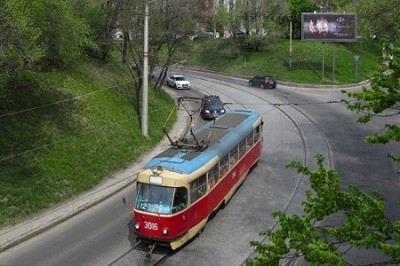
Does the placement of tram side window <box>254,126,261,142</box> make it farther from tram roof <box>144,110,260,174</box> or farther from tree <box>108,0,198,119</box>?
tree <box>108,0,198,119</box>

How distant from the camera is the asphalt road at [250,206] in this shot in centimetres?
1428

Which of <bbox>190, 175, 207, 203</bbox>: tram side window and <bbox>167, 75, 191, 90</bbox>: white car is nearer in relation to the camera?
<bbox>190, 175, 207, 203</bbox>: tram side window

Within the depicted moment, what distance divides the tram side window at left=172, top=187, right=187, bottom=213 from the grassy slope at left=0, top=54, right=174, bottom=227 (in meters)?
6.55

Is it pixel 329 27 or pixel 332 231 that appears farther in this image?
pixel 329 27

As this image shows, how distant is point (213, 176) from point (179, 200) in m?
2.34

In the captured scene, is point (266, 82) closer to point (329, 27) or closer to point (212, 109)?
point (329, 27)

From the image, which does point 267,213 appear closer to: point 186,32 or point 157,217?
point 157,217

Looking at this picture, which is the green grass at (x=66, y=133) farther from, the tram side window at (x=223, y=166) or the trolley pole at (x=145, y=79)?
the tram side window at (x=223, y=166)

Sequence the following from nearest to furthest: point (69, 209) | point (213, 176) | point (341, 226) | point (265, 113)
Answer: point (341, 226) → point (213, 176) → point (69, 209) → point (265, 113)

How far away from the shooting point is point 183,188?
46.2 feet

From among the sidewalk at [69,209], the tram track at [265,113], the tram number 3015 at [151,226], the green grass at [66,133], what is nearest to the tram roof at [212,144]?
the tram number 3015 at [151,226]

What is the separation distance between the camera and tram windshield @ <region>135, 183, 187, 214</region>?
1391 centimetres

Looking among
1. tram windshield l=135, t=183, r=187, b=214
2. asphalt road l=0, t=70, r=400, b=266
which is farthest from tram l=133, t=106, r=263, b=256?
asphalt road l=0, t=70, r=400, b=266

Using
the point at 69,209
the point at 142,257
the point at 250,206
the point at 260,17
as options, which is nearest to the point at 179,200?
the point at 142,257
